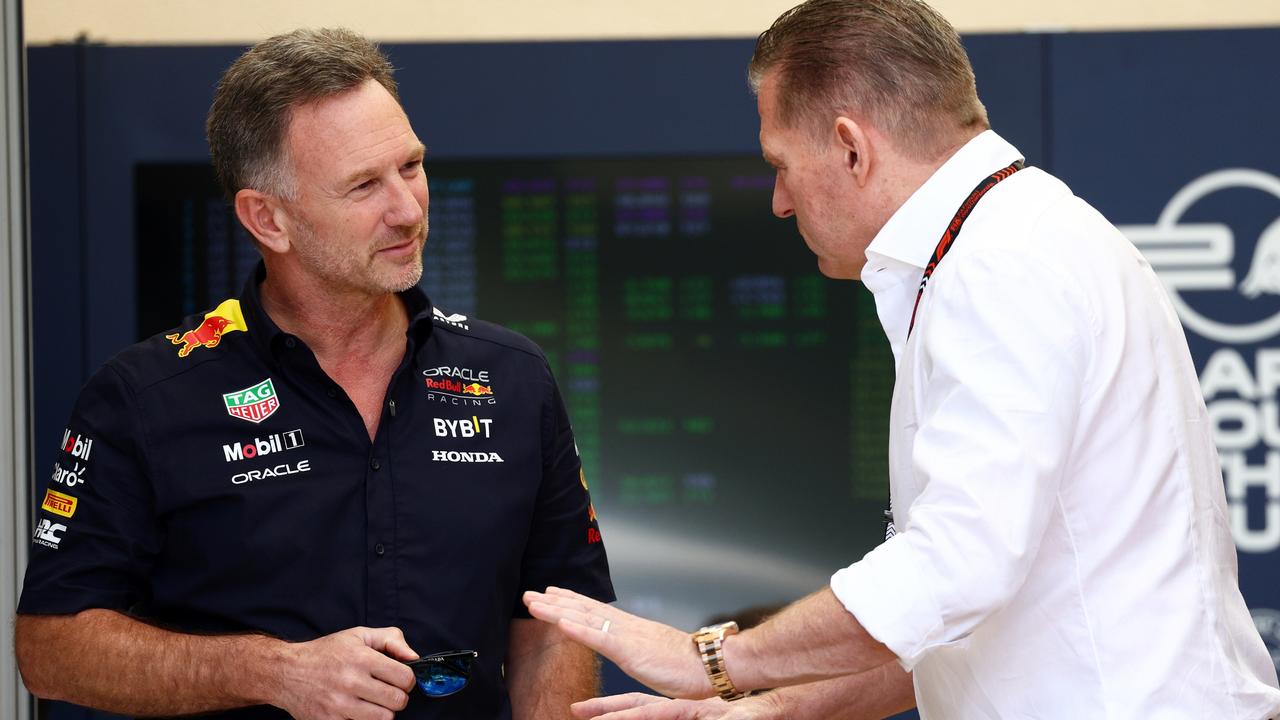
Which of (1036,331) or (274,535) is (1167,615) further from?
(274,535)

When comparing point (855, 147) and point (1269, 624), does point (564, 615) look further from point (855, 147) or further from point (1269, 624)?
point (1269, 624)

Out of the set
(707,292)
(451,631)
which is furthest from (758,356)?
(451,631)

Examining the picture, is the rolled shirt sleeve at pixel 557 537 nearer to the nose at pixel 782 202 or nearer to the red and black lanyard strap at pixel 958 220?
the nose at pixel 782 202

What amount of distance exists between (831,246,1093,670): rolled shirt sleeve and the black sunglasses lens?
0.48 metres

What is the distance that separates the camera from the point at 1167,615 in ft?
4.27

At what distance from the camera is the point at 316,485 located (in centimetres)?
162

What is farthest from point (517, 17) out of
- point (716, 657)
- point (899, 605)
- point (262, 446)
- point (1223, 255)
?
point (899, 605)

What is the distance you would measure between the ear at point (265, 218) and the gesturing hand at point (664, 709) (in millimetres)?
700

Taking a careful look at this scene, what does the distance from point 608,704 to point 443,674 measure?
202 millimetres

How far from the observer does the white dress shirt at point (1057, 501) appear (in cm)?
125

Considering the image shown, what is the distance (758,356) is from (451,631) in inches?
56.0

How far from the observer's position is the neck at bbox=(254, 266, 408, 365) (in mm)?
1728

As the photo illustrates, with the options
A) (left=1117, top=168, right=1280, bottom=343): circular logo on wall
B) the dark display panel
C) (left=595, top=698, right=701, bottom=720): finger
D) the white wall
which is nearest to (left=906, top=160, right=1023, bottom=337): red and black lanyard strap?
(left=595, top=698, right=701, bottom=720): finger

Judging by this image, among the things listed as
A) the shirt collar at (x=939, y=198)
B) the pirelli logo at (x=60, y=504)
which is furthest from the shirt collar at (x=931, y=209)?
the pirelli logo at (x=60, y=504)
